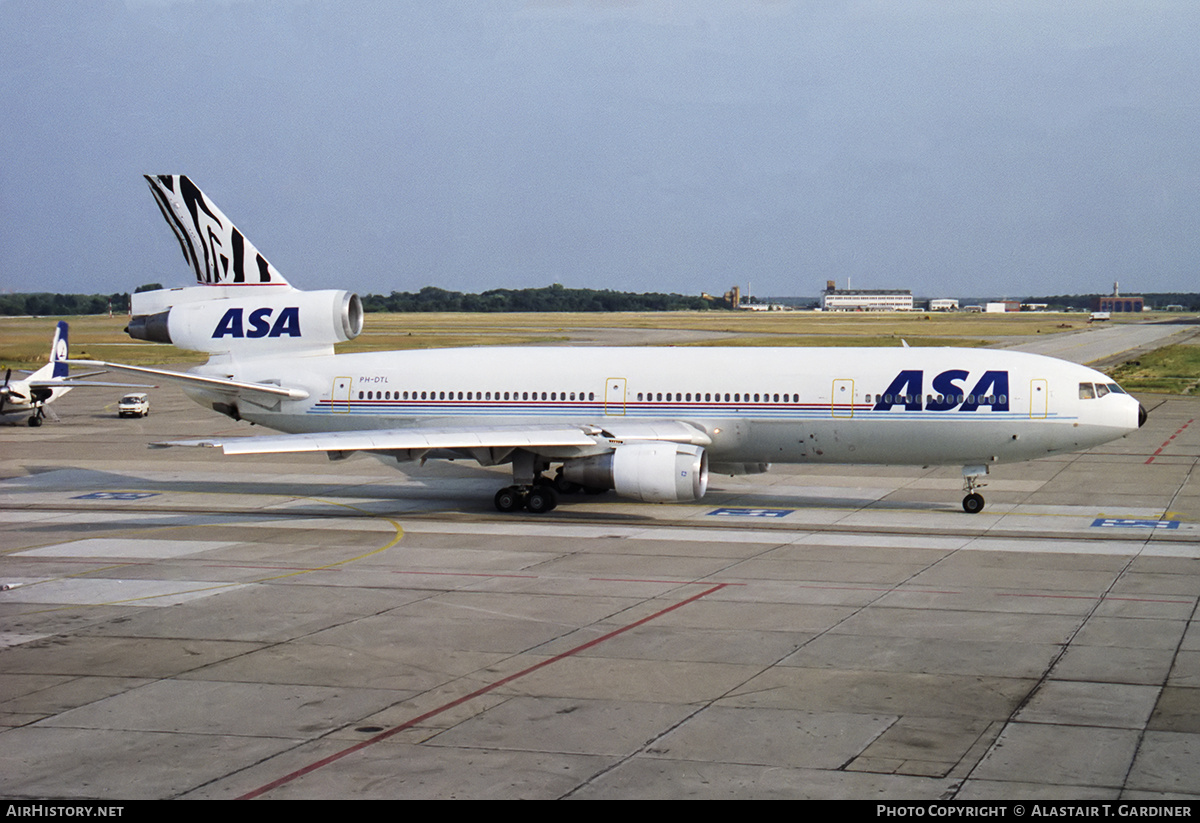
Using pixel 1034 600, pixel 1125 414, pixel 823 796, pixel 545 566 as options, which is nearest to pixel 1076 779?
pixel 823 796

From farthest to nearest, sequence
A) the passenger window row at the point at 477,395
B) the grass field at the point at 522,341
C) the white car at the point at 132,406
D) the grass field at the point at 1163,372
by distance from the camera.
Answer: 1. the grass field at the point at 522,341
2. the grass field at the point at 1163,372
3. the white car at the point at 132,406
4. the passenger window row at the point at 477,395

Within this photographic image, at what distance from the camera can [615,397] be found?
111 ft

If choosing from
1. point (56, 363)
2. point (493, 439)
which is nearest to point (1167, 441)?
point (493, 439)

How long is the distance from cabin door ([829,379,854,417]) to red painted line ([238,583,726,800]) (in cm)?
1031

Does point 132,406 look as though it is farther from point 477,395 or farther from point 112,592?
point 112,592

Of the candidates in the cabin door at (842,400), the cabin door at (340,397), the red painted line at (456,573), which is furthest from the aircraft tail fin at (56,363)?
the cabin door at (842,400)

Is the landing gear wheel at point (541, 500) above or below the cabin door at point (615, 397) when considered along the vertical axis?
below

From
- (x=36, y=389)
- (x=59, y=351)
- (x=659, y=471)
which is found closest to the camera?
(x=659, y=471)

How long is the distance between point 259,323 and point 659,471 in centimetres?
1385

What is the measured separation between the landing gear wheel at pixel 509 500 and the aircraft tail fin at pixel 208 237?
10.1m

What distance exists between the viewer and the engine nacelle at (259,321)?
3628cm

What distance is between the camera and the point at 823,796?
12961 mm

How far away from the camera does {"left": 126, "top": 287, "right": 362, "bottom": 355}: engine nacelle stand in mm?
36281

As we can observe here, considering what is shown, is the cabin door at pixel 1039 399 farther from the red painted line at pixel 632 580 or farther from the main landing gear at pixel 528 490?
the main landing gear at pixel 528 490
